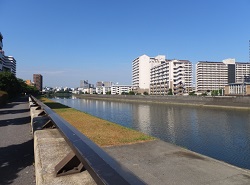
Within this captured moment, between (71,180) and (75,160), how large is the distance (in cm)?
37

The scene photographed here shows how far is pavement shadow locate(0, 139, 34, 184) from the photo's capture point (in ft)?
17.5

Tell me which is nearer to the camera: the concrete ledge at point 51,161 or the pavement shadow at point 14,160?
the concrete ledge at point 51,161

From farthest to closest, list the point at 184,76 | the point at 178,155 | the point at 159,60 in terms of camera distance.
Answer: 1. the point at 159,60
2. the point at 184,76
3. the point at 178,155

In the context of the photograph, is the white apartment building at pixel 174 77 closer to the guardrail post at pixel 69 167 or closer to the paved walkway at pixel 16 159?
the paved walkway at pixel 16 159

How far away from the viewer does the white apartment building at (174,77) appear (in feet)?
360

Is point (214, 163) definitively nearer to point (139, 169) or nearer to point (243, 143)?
point (139, 169)

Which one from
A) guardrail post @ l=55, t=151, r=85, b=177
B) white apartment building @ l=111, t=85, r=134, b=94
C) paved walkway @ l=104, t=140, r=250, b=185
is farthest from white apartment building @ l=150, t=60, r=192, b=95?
guardrail post @ l=55, t=151, r=85, b=177

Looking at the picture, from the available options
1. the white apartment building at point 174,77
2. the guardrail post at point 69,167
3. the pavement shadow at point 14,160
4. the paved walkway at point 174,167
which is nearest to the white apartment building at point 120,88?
the white apartment building at point 174,77

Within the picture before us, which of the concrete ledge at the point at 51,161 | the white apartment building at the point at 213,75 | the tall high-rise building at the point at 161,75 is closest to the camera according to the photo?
the concrete ledge at the point at 51,161

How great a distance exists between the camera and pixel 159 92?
12825 cm

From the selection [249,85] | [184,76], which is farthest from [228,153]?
[184,76]

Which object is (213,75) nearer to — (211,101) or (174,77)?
Answer: (174,77)

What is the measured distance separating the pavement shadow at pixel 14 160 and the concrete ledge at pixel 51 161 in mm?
1002

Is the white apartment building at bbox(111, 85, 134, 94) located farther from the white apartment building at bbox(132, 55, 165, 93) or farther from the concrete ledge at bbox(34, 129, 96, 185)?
the concrete ledge at bbox(34, 129, 96, 185)
